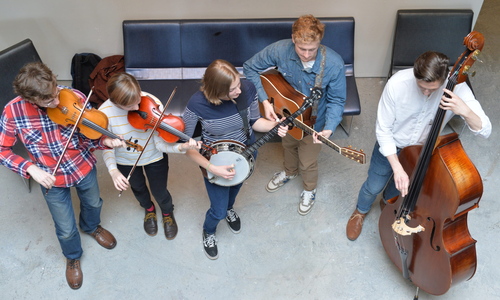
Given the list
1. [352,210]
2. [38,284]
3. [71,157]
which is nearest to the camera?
[71,157]

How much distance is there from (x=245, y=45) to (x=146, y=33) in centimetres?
91

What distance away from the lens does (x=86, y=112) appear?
7.73ft

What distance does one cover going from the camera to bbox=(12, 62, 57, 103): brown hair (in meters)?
2.13

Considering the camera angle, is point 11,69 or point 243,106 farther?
point 11,69

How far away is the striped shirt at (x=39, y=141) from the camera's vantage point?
2.29 metres

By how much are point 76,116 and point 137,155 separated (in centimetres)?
48

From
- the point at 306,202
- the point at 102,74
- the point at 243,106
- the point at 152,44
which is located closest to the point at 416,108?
the point at 243,106

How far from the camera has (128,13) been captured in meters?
4.23

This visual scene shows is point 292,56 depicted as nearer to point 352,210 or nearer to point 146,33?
point 352,210

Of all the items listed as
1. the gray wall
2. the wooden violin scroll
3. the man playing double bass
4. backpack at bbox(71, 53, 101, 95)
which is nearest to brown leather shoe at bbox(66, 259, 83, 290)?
backpack at bbox(71, 53, 101, 95)

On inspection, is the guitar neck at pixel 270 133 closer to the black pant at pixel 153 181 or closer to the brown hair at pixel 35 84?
the black pant at pixel 153 181

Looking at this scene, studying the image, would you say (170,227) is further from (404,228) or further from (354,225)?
(404,228)

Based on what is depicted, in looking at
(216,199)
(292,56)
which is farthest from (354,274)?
(292,56)

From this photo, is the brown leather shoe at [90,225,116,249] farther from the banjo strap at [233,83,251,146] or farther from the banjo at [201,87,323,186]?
the banjo strap at [233,83,251,146]
